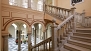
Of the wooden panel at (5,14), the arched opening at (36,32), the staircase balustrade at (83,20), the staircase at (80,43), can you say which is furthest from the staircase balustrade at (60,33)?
the arched opening at (36,32)

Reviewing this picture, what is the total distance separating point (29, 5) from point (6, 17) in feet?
6.65

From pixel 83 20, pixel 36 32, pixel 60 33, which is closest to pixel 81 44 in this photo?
pixel 60 33

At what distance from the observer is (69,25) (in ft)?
13.5

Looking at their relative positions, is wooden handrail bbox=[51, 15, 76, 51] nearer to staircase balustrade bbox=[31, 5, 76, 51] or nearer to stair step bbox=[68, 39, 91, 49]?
staircase balustrade bbox=[31, 5, 76, 51]

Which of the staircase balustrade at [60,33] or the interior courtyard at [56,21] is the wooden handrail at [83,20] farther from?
the staircase balustrade at [60,33]

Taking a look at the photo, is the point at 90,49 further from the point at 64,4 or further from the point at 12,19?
the point at 64,4

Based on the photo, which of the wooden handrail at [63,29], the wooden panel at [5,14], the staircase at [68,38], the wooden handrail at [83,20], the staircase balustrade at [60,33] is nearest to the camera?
the staircase at [68,38]

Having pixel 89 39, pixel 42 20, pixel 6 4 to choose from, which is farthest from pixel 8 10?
pixel 89 39

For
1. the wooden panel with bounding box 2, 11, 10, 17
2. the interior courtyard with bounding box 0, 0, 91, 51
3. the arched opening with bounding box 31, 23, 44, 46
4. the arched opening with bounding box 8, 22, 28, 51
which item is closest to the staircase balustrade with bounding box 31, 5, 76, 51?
the interior courtyard with bounding box 0, 0, 91, 51

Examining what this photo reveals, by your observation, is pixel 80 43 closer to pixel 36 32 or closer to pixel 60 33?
pixel 60 33

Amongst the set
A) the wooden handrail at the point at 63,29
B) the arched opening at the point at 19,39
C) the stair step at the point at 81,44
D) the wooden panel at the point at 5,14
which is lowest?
the arched opening at the point at 19,39

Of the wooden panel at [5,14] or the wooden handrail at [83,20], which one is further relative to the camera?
the wooden handrail at [83,20]

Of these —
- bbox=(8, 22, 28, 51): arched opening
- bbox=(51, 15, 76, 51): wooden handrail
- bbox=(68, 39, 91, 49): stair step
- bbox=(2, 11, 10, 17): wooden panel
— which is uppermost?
bbox=(2, 11, 10, 17): wooden panel

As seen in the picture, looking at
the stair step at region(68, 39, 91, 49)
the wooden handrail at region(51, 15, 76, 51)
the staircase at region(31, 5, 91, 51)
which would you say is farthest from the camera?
the wooden handrail at region(51, 15, 76, 51)
